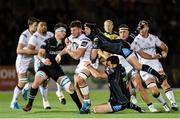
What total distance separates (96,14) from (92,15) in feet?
0.69

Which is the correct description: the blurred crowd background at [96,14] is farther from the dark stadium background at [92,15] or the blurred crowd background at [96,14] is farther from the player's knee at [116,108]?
the player's knee at [116,108]

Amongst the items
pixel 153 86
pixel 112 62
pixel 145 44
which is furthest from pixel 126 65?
pixel 112 62

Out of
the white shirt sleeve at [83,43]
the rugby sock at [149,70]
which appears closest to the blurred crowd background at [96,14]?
the rugby sock at [149,70]

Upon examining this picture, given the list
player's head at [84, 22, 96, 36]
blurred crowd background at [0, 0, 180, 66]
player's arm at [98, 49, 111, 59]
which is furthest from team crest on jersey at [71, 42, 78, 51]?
blurred crowd background at [0, 0, 180, 66]

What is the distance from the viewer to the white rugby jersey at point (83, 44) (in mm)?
13242

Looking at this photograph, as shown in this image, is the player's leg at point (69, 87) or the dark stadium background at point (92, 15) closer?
the player's leg at point (69, 87)

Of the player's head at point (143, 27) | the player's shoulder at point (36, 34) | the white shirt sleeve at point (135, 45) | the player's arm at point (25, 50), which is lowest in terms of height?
the player's arm at point (25, 50)

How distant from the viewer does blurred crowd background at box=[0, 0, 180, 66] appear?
81.7 feet

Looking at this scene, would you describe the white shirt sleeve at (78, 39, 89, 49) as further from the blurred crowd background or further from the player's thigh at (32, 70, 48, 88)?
the blurred crowd background

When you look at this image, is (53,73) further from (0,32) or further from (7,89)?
(0,32)

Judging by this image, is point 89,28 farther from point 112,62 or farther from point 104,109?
point 104,109

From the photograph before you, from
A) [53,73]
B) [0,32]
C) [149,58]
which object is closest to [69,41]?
[53,73]

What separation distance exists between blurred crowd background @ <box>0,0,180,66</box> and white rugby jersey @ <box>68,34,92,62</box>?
10591mm

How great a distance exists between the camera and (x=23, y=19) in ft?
82.9
